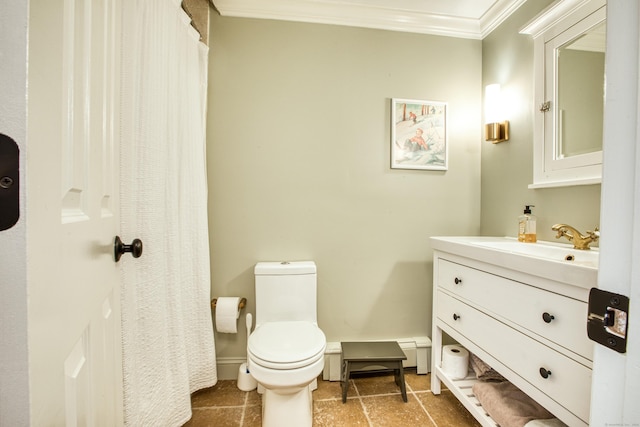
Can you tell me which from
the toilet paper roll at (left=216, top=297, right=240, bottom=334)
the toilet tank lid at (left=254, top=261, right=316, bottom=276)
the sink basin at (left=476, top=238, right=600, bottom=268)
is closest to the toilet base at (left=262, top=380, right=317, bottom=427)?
the toilet paper roll at (left=216, top=297, right=240, bottom=334)

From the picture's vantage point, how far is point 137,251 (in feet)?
2.48

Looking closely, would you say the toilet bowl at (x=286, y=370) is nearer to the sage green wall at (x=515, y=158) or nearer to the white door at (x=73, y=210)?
the white door at (x=73, y=210)

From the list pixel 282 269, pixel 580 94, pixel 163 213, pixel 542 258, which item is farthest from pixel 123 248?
pixel 580 94

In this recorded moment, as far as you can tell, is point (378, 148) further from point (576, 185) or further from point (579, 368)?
point (579, 368)

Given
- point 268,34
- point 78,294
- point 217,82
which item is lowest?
point 78,294

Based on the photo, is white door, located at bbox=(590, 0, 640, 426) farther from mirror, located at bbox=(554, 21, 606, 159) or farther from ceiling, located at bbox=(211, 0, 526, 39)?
ceiling, located at bbox=(211, 0, 526, 39)

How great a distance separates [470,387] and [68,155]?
6.26 ft

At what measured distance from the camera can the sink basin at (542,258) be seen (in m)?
0.84

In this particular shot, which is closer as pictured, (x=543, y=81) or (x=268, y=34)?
(x=543, y=81)

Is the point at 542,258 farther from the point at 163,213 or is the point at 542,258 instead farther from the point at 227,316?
the point at 227,316

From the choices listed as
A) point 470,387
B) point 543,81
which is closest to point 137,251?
point 470,387

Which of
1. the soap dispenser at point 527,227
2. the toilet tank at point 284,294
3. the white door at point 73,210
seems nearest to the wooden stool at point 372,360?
the toilet tank at point 284,294

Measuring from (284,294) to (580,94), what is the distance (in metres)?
1.89

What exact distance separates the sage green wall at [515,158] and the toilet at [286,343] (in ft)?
4.33
